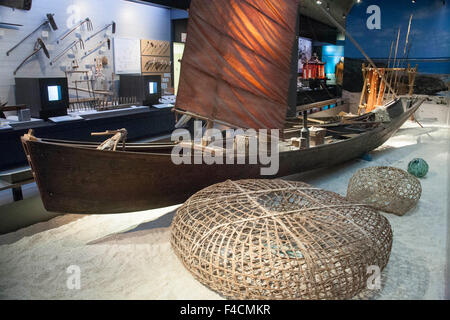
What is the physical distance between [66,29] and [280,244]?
427cm

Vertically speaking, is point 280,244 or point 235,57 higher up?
point 235,57

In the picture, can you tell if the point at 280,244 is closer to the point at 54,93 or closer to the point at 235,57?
the point at 235,57

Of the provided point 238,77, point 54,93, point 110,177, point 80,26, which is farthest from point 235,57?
point 80,26

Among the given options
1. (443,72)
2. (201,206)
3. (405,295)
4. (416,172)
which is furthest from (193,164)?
(443,72)

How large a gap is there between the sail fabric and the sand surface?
1207mm

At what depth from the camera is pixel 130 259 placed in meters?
2.62

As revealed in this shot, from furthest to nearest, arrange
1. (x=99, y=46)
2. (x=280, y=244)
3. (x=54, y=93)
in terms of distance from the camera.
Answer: (x=99, y=46), (x=54, y=93), (x=280, y=244)

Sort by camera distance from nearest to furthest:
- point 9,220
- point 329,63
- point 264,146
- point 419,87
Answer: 1. point 9,220
2. point 264,146
3. point 419,87
4. point 329,63

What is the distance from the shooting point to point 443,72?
5836mm

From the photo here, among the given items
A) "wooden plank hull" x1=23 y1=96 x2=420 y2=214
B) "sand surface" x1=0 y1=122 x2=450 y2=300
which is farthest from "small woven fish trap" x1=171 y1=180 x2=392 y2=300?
"wooden plank hull" x1=23 y1=96 x2=420 y2=214

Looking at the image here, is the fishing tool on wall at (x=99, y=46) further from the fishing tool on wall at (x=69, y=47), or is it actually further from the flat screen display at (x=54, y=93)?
the flat screen display at (x=54, y=93)

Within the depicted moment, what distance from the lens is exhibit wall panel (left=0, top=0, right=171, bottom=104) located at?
434cm
